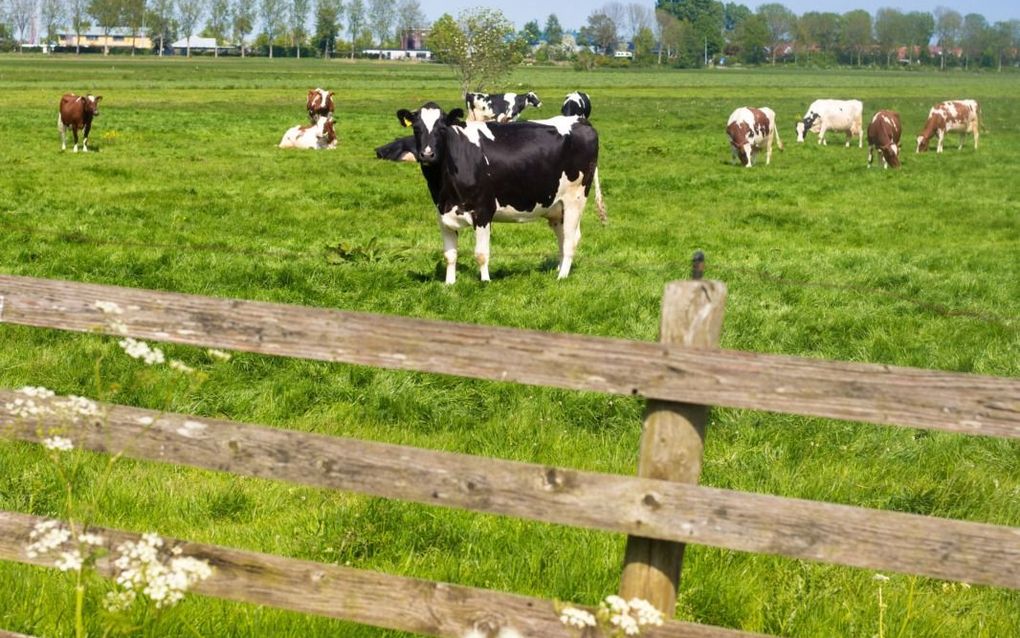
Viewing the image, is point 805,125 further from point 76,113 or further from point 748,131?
point 76,113

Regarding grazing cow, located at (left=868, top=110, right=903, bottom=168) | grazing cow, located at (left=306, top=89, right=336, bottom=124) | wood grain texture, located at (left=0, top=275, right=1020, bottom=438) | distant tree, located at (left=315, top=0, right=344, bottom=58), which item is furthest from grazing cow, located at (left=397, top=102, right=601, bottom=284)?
distant tree, located at (left=315, top=0, right=344, bottom=58)

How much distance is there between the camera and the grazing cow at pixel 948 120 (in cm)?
3509

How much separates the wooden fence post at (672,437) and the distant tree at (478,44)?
6369 cm

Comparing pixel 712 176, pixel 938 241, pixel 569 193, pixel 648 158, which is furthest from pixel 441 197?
Answer: pixel 648 158

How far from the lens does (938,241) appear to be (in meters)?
17.4

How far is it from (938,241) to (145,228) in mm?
11897

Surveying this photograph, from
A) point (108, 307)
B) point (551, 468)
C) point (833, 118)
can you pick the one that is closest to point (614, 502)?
point (551, 468)

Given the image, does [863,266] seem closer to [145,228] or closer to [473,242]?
[473,242]

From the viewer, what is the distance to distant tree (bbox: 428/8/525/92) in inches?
2566

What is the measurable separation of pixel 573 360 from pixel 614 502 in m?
0.46

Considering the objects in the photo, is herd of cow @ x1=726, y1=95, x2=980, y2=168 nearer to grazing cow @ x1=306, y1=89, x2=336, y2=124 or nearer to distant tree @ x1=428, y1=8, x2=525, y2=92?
grazing cow @ x1=306, y1=89, x2=336, y2=124

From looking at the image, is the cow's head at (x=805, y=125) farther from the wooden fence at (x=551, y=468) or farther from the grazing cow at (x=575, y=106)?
the wooden fence at (x=551, y=468)

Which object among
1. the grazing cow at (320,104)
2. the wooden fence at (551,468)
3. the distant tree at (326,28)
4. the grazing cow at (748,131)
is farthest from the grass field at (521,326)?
the distant tree at (326,28)

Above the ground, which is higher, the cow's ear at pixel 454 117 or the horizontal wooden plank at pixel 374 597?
the cow's ear at pixel 454 117
